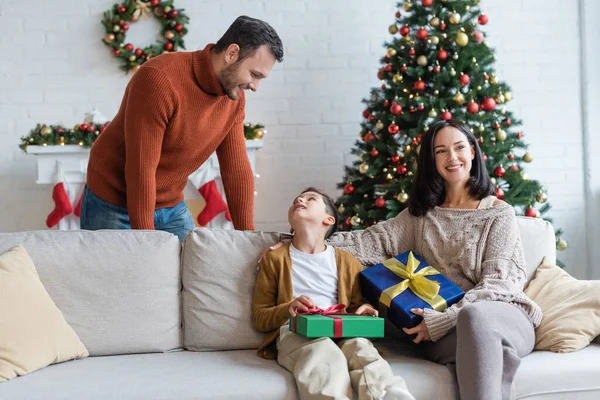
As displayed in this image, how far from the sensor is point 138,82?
7.02 ft

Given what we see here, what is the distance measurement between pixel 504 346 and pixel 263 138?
264cm

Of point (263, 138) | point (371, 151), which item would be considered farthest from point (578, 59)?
point (263, 138)

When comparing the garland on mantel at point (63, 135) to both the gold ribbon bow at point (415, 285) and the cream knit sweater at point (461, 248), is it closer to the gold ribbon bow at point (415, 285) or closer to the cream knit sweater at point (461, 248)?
the cream knit sweater at point (461, 248)

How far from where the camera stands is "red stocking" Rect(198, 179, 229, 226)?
3.85 metres

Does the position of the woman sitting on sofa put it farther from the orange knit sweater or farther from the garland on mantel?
the garland on mantel

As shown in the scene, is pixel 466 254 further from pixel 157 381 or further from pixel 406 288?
pixel 157 381

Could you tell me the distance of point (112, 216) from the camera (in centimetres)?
239

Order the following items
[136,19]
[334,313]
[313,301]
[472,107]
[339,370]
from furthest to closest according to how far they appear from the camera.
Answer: [136,19] → [472,107] → [313,301] → [334,313] → [339,370]

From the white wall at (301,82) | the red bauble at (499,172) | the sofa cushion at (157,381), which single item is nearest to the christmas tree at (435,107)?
the red bauble at (499,172)

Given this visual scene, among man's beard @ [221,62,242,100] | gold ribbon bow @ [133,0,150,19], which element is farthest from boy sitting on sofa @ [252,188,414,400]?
gold ribbon bow @ [133,0,150,19]

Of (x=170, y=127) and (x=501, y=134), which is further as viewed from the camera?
(x=501, y=134)

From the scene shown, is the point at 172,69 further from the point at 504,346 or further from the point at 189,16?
the point at 189,16

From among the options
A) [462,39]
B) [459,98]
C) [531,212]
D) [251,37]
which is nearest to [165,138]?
[251,37]

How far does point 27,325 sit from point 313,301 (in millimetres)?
856
